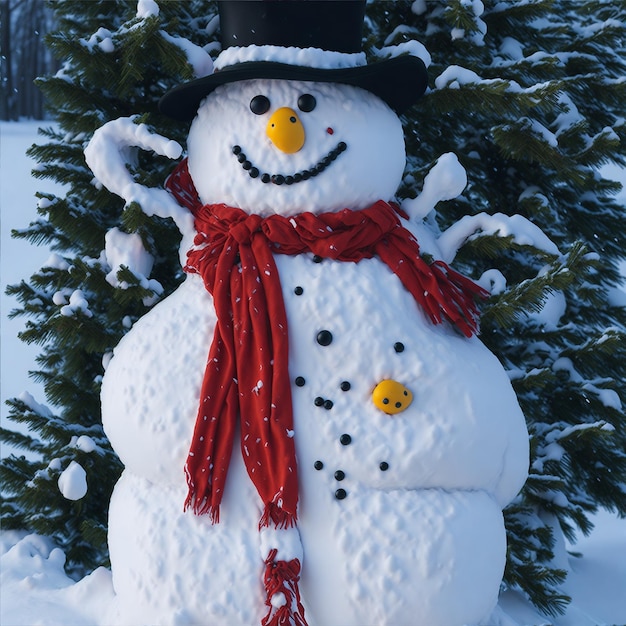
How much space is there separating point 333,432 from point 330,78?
0.65 metres

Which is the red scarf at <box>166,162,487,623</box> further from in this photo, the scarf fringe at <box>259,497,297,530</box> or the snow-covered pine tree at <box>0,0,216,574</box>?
the snow-covered pine tree at <box>0,0,216,574</box>

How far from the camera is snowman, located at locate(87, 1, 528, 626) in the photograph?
166 cm

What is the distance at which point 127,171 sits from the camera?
1938mm

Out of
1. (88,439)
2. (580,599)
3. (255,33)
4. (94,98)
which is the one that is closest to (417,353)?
(255,33)

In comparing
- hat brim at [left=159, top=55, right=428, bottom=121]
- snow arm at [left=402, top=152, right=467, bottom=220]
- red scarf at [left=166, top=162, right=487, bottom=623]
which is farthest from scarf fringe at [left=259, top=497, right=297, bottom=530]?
hat brim at [left=159, top=55, right=428, bottom=121]

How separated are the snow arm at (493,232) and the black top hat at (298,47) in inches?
12.2

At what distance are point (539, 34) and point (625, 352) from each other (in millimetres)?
874

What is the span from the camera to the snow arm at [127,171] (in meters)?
1.89

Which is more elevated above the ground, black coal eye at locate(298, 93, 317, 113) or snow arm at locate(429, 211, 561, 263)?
black coal eye at locate(298, 93, 317, 113)

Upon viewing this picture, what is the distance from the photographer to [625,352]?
8.07ft

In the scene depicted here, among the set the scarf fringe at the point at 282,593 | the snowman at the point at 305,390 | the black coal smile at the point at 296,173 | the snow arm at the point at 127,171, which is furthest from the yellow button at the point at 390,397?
the snow arm at the point at 127,171

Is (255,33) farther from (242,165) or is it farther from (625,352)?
(625,352)

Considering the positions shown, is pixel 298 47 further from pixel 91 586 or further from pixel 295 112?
pixel 91 586

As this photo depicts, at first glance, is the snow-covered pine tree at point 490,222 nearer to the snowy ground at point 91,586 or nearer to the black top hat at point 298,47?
the snowy ground at point 91,586
